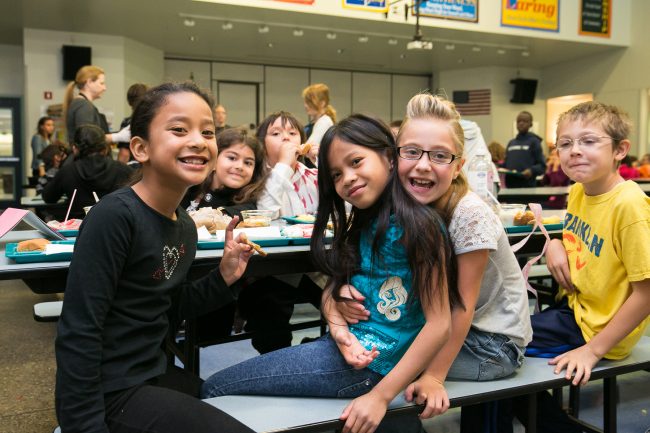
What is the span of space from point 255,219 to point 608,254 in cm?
125

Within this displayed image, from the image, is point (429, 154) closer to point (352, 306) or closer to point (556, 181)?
point (352, 306)

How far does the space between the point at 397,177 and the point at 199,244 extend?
68cm

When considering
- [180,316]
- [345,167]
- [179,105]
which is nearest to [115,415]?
[180,316]

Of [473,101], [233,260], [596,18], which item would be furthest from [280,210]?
[473,101]

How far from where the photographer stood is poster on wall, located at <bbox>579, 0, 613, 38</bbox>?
1041 centimetres

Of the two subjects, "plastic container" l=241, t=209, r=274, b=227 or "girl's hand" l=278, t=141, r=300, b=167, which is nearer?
"plastic container" l=241, t=209, r=274, b=227

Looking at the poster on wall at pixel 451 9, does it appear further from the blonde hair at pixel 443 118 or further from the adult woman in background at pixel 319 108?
the blonde hair at pixel 443 118

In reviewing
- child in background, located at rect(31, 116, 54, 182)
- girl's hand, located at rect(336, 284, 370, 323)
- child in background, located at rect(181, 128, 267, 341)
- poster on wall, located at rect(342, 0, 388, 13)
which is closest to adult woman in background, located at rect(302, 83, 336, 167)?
child in background, located at rect(181, 128, 267, 341)

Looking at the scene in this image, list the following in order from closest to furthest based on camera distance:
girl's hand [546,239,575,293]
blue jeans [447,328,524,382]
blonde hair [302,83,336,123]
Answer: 1. blue jeans [447,328,524,382]
2. girl's hand [546,239,575,293]
3. blonde hair [302,83,336,123]

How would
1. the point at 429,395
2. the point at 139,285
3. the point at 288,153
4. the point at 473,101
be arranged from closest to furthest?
the point at 139,285, the point at 429,395, the point at 288,153, the point at 473,101

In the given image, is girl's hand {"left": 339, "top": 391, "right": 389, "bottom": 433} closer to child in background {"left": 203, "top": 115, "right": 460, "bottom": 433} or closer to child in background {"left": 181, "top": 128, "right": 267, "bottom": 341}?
child in background {"left": 203, "top": 115, "right": 460, "bottom": 433}

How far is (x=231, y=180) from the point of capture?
113 inches

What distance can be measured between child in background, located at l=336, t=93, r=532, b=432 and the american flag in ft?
39.0

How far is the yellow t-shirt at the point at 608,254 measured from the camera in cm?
164
